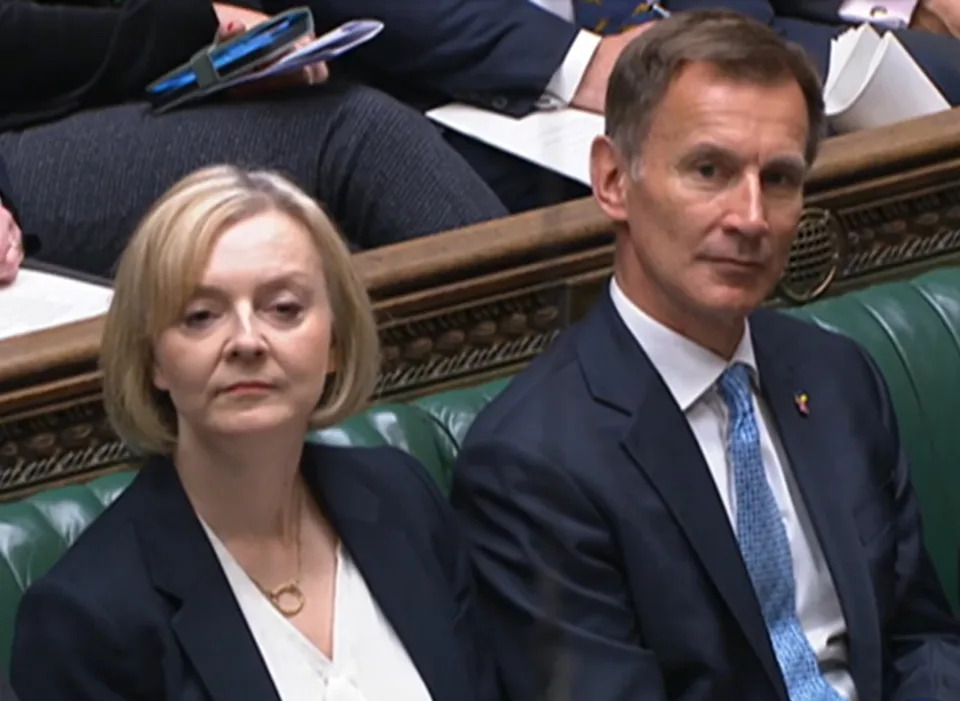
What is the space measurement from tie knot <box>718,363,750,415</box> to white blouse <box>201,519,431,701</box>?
343 millimetres

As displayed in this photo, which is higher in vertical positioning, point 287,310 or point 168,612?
point 287,310

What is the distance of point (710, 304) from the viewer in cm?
158

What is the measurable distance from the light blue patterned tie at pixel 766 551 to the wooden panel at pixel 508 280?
0.32 meters

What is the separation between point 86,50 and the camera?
2086 millimetres

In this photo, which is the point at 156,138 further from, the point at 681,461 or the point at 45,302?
the point at 681,461

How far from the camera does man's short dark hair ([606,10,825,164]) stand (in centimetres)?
158

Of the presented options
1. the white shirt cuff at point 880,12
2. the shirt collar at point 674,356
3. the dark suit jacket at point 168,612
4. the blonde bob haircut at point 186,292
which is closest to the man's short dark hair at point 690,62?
the shirt collar at point 674,356

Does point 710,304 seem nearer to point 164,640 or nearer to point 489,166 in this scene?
point 164,640

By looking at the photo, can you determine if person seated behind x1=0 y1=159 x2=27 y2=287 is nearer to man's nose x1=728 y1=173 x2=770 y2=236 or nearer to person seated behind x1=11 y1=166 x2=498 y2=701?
person seated behind x1=11 y1=166 x2=498 y2=701

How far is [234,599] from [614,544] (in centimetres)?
31

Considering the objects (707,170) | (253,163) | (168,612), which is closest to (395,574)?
A: (168,612)

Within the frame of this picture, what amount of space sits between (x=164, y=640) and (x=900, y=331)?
97 centimetres

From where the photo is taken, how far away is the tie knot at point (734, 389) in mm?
1641

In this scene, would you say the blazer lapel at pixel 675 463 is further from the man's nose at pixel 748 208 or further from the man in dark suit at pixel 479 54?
the man in dark suit at pixel 479 54
